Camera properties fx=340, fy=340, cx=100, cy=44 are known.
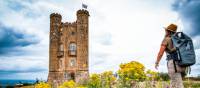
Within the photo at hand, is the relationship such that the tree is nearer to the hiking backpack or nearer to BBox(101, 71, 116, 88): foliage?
BBox(101, 71, 116, 88): foliage

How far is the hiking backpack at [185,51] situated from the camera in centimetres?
681

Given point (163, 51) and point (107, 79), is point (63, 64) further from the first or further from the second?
point (163, 51)

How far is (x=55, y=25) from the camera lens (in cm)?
5725

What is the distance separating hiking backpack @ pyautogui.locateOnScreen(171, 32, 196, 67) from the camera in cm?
681

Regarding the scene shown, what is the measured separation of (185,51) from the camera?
269 inches

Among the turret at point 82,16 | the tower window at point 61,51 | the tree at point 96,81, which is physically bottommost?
the tree at point 96,81

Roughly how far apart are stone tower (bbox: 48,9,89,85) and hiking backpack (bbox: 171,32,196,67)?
150 feet

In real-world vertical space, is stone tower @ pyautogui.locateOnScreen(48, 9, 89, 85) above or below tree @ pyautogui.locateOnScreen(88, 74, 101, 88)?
above

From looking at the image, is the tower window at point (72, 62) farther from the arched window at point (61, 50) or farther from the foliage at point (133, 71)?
the foliage at point (133, 71)

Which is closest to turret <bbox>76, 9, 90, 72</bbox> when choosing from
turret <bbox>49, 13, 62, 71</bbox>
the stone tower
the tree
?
the stone tower

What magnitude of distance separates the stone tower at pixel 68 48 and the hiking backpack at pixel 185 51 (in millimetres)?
45692

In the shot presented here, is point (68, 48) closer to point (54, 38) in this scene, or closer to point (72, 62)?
point (72, 62)

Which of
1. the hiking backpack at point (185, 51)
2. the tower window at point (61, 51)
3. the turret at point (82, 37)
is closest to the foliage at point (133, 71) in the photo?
the hiking backpack at point (185, 51)

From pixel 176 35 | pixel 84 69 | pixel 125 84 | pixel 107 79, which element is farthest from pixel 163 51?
pixel 84 69
